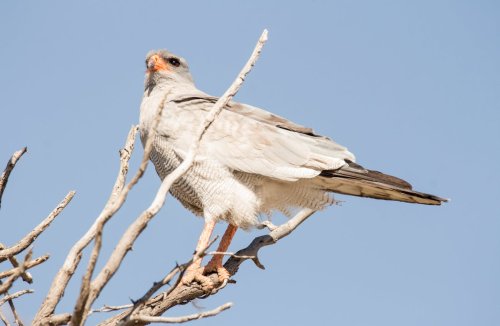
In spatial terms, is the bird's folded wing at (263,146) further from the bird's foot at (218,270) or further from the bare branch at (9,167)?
the bare branch at (9,167)

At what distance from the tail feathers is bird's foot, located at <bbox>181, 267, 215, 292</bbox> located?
4.19ft

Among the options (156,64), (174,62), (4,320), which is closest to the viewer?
(4,320)

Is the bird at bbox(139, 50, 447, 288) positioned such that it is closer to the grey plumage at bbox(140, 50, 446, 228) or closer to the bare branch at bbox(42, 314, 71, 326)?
the grey plumage at bbox(140, 50, 446, 228)

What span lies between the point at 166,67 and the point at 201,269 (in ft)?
7.62

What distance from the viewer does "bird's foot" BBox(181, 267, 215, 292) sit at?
19.5 ft

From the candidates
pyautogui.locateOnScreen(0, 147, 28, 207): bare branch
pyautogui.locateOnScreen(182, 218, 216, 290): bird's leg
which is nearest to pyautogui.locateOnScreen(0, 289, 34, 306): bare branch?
pyautogui.locateOnScreen(0, 147, 28, 207): bare branch

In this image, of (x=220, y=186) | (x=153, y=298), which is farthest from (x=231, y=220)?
(x=153, y=298)

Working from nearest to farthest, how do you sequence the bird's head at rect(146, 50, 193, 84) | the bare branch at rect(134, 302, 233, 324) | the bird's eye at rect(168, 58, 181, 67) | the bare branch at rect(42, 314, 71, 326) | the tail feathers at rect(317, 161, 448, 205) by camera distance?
the bare branch at rect(134, 302, 233, 324) → the bare branch at rect(42, 314, 71, 326) → the tail feathers at rect(317, 161, 448, 205) → the bird's head at rect(146, 50, 193, 84) → the bird's eye at rect(168, 58, 181, 67)

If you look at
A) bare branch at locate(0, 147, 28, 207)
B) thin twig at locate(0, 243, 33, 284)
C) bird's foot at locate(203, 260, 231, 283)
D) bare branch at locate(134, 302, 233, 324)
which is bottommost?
thin twig at locate(0, 243, 33, 284)

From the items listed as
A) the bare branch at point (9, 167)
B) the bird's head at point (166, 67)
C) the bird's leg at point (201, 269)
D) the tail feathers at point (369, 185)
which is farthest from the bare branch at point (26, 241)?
the bird's head at point (166, 67)

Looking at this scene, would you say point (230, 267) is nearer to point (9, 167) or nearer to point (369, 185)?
point (369, 185)

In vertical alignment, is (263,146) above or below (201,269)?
above

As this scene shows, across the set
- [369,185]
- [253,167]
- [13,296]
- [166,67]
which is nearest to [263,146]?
[253,167]

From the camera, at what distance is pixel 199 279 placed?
5.97 m
